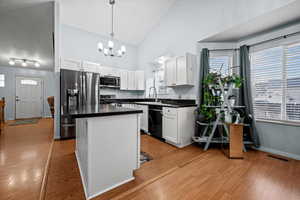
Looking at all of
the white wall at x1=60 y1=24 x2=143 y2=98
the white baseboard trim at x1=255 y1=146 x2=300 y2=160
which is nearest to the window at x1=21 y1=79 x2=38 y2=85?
the white wall at x1=60 y1=24 x2=143 y2=98

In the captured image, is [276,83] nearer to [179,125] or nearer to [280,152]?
[280,152]

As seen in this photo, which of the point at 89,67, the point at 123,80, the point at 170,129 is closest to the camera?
the point at 170,129

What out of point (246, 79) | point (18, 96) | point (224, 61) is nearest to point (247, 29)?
point (224, 61)

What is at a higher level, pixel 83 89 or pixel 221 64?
pixel 221 64

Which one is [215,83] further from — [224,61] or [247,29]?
[247,29]

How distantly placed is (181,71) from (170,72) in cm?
42

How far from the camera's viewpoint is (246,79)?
102 inches

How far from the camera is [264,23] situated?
223 centimetres

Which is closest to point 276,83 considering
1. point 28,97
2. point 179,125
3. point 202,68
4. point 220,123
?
point 220,123

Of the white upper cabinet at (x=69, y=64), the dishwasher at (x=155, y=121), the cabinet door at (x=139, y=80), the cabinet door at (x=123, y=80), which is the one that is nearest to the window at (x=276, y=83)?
the dishwasher at (x=155, y=121)

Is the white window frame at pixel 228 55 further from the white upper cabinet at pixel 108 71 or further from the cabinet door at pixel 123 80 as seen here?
the white upper cabinet at pixel 108 71

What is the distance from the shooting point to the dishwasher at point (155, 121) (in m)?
3.10

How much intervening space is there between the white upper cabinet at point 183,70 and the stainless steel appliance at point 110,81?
208 centimetres

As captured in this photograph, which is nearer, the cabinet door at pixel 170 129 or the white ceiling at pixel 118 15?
the cabinet door at pixel 170 129
